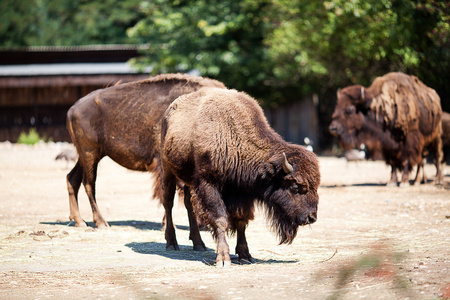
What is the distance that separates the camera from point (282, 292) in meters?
4.84

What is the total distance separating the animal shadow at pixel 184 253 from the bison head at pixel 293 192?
444mm

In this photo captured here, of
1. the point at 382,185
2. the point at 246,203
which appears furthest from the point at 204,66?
the point at 246,203

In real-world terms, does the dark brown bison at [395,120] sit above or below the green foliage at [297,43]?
below

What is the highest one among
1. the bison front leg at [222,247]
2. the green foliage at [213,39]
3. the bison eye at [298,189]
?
the green foliage at [213,39]

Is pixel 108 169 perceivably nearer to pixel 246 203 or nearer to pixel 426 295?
pixel 246 203

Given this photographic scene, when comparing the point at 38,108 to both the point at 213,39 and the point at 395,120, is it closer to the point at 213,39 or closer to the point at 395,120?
the point at 213,39

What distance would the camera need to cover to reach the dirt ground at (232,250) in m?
4.85

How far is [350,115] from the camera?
14.1m

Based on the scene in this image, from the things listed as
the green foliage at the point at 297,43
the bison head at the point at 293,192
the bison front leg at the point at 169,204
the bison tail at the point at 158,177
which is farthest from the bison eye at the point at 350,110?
the bison head at the point at 293,192

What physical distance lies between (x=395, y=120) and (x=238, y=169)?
8163 millimetres

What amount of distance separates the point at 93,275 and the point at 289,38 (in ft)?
64.3

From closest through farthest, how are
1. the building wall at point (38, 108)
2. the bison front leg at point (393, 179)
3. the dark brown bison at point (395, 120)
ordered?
1. the dark brown bison at point (395, 120)
2. the bison front leg at point (393, 179)
3. the building wall at point (38, 108)

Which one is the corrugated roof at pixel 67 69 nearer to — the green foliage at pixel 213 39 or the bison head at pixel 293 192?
the green foliage at pixel 213 39

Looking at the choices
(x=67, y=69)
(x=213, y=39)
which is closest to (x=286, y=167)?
(x=213, y=39)
